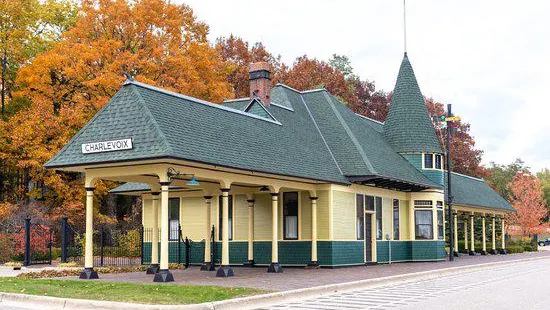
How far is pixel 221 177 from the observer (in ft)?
70.7

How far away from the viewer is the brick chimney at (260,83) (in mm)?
30391

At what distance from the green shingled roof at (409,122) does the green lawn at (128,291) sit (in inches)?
847

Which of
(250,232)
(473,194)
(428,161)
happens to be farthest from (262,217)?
(473,194)

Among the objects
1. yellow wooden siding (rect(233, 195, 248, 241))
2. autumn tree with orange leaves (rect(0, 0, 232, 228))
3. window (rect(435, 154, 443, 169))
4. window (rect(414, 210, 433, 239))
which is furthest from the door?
autumn tree with orange leaves (rect(0, 0, 232, 228))

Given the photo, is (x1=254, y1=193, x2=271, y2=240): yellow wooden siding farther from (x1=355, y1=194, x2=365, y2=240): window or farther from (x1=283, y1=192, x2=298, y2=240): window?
(x1=355, y1=194, x2=365, y2=240): window

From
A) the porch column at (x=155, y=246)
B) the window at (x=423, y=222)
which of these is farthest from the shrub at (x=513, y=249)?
the porch column at (x=155, y=246)

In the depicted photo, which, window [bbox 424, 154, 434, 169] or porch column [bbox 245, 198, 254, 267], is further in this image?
window [bbox 424, 154, 434, 169]

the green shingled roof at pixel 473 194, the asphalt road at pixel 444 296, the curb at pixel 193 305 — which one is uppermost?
the green shingled roof at pixel 473 194

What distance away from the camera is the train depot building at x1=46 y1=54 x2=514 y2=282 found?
20.4m

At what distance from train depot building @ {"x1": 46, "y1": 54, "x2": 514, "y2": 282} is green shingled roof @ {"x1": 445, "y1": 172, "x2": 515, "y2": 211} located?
2.00 m

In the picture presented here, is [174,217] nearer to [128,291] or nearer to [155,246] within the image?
[155,246]

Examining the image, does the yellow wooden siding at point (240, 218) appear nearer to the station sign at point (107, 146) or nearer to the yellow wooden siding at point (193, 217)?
the yellow wooden siding at point (193, 217)

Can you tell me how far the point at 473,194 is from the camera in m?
47.6

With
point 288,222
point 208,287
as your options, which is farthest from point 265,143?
point 208,287
